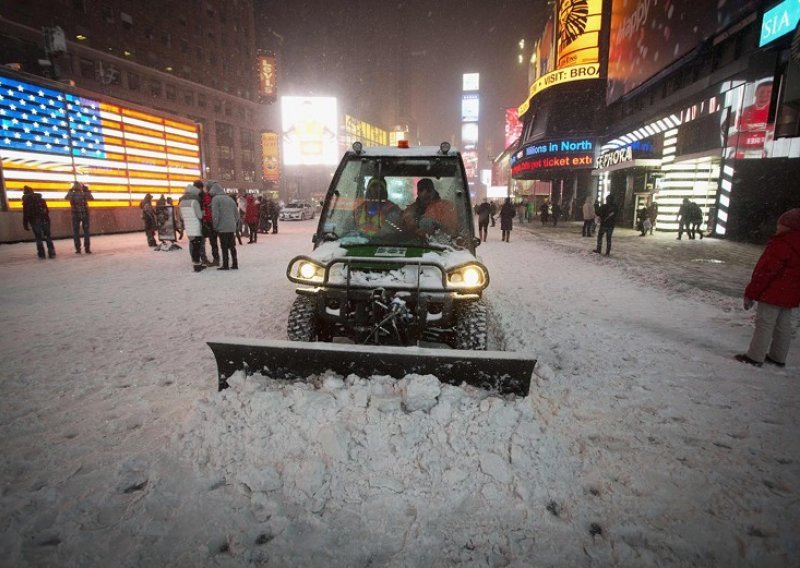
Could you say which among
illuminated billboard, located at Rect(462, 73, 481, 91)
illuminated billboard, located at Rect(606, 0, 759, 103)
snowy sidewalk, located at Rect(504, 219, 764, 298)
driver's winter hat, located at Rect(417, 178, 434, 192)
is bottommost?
snowy sidewalk, located at Rect(504, 219, 764, 298)

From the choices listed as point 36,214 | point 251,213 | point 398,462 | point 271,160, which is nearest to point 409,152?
point 398,462

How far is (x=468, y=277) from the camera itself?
3.51 meters

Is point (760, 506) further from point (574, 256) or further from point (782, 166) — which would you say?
point (782, 166)

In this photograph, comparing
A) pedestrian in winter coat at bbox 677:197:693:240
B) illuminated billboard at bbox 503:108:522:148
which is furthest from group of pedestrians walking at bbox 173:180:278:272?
illuminated billboard at bbox 503:108:522:148

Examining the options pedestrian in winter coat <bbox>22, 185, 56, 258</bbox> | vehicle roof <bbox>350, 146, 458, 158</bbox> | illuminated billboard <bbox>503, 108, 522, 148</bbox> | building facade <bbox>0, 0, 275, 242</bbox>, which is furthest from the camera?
illuminated billboard <bbox>503, 108, 522, 148</bbox>

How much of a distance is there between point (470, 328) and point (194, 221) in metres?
8.47

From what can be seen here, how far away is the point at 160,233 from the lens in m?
13.6

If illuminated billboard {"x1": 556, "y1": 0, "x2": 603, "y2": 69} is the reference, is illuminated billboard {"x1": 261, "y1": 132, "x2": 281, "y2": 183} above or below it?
below

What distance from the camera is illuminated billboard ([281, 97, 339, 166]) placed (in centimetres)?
4294

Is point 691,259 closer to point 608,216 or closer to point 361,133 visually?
point 608,216

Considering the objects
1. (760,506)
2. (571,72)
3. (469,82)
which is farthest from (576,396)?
(469,82)

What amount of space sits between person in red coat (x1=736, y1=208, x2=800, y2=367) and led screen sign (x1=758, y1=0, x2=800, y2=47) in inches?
456

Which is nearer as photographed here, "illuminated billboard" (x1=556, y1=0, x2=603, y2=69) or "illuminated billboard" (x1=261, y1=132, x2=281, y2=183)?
"illuminated billboard" (x1=556, y1=0, x2=603, y2=69)

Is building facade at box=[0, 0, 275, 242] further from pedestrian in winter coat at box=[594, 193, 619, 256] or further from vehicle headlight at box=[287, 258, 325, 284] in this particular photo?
pedestrian in winter coat at box=[594, 193, 619, 256]
